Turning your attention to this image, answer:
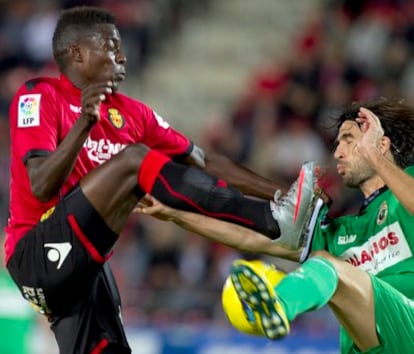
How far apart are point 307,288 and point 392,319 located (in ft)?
2.03

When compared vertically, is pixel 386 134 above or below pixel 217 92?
above

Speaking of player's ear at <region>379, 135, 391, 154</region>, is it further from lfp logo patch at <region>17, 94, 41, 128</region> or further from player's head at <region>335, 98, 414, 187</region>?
lfp logo patch at <region>17, 94, 41, 128</region>

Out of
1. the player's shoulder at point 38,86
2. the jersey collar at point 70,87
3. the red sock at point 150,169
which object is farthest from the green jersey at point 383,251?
the player's shoulder at point 38,86

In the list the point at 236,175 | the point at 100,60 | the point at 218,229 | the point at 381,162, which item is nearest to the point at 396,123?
the point at 381,162

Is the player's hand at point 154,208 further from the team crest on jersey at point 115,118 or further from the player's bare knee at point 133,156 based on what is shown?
the team crest on jersey at point 115,118

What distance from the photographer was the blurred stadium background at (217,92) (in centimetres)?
900

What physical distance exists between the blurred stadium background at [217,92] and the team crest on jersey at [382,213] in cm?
166

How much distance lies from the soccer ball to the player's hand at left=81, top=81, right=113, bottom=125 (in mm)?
997

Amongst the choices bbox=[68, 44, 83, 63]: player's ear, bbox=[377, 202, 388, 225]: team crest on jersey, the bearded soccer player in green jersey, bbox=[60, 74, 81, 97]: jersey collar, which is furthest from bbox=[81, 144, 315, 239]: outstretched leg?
bbox=[68, 44, 83, 63]: player's ear

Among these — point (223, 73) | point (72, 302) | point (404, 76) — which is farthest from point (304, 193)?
point (223, 73)

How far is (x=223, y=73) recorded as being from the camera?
13.2 m

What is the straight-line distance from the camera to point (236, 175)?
605 centimetres

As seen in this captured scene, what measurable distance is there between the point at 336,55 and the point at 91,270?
6.47 meters

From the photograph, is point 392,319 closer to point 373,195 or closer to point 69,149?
point 373,195
